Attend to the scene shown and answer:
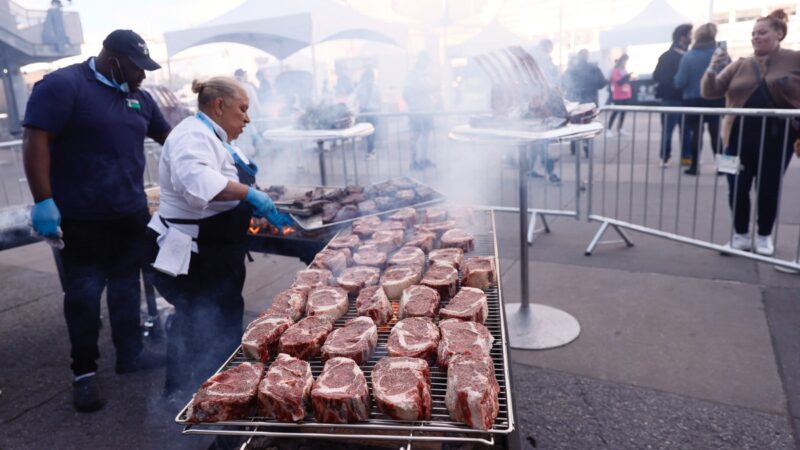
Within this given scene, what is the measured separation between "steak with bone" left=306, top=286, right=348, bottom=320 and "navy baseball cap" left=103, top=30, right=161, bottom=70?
1864 mm

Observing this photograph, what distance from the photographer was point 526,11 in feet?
19.2

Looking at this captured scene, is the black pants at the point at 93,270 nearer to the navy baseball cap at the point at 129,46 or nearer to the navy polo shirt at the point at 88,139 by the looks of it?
the navy polo shirt at the point at 88,139

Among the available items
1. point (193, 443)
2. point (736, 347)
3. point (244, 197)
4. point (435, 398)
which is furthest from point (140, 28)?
point (736, 347)

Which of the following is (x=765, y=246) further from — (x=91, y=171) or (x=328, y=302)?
(x=91, y=171)

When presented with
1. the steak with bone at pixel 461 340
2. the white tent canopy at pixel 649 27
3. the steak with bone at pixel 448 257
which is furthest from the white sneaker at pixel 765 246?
the white tent canopy at pixel 649 27

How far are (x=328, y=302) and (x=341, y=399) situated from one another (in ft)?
2.64

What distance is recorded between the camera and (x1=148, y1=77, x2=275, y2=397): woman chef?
279 cm

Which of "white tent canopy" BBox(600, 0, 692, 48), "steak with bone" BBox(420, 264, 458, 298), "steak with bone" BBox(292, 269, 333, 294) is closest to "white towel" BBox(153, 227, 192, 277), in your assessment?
"steak with bone" BBox(292, 269, 333, 294)

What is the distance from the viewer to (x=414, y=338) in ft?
7.00

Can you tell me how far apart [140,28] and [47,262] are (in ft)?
13.1

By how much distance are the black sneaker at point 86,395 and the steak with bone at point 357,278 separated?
6.54ft

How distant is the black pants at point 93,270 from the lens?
3.43 m

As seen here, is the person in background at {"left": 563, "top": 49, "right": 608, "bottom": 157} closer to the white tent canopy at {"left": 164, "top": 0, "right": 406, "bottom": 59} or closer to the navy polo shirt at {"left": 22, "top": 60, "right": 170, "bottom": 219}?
the white tent canopy at {"left": 164, "top": 0, "right": 406, "bottom": 59}


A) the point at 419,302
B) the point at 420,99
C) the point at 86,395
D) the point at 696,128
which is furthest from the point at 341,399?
the point at 696,128
